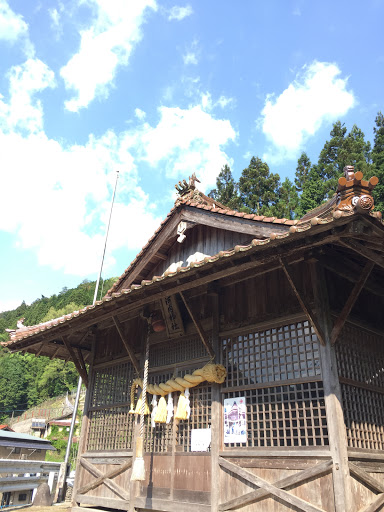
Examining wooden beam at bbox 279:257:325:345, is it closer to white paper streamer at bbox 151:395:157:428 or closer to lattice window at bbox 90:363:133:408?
white paper streamer at bbox 151:395:157:428

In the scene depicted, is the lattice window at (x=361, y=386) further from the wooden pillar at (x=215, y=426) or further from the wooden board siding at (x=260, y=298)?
the wooden pillar at (x=215, y=426)

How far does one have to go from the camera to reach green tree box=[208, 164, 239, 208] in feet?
108

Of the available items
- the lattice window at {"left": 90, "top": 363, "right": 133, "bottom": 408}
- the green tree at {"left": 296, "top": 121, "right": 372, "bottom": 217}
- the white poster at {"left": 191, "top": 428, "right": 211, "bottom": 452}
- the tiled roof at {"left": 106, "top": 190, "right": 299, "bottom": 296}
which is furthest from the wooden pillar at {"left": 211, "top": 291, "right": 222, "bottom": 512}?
the green tree at {"left": 296, "top": 121, "right": 372, "bottom": 217}

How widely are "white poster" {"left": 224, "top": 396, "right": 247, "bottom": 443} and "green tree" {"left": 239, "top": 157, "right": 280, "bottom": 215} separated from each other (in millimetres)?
24853

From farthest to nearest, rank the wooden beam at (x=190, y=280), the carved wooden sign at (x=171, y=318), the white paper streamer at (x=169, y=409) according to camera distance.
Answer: the carved wooden sign at (x=171, y=318) < the white paper streamer at (x=169, y=409) < the wooden beam at (x=190, y=280)

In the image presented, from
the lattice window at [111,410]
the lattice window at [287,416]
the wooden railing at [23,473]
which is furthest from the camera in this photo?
the wooden railing at [23,473]

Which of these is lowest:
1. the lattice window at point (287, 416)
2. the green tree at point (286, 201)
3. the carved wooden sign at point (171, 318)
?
the lattice window at point (287, 416)

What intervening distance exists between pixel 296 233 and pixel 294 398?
2933mm

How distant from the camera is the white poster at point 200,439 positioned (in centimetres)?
747

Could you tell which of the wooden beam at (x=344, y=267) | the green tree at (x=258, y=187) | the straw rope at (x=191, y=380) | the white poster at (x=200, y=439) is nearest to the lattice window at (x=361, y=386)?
the wooden beam at (x=344, y=267)

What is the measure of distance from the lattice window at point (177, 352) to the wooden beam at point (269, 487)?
6.83 feet

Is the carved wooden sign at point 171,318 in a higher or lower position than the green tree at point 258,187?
lower

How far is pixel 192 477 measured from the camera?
7.44 metres

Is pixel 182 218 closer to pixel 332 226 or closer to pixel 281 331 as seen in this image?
pixel 281 331
